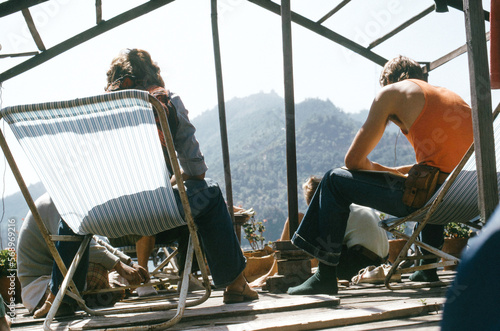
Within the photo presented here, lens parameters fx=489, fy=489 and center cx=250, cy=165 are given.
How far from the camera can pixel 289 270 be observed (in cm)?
266

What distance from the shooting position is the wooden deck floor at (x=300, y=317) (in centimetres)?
144

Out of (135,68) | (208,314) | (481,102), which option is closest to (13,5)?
(135,68)

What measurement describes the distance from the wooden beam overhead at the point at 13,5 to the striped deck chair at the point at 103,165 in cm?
187

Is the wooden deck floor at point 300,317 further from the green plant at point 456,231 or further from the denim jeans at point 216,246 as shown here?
the green plant at point 456,231

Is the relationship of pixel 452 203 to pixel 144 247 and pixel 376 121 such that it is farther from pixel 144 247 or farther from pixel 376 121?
pixel 144 247

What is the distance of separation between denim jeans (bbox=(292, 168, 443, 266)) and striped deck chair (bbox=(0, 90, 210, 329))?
0.72 m

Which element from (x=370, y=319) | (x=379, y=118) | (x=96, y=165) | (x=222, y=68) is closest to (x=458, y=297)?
(x=370, y=319)

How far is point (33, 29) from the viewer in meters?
3.98

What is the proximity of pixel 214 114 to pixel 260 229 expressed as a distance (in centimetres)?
17744

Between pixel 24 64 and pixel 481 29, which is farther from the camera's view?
pixel 24 64

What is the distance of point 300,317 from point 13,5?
9.28 feet

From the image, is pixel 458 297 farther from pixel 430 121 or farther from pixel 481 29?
pixel 430 121

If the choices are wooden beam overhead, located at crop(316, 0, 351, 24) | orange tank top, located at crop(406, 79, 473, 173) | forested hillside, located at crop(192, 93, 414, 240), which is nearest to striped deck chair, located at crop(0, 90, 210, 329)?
orange tank top, located at crop(406, 79, 473, 173)

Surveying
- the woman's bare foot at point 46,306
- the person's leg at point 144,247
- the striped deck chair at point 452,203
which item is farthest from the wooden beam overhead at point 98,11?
the striped deck chair at point 452,203
